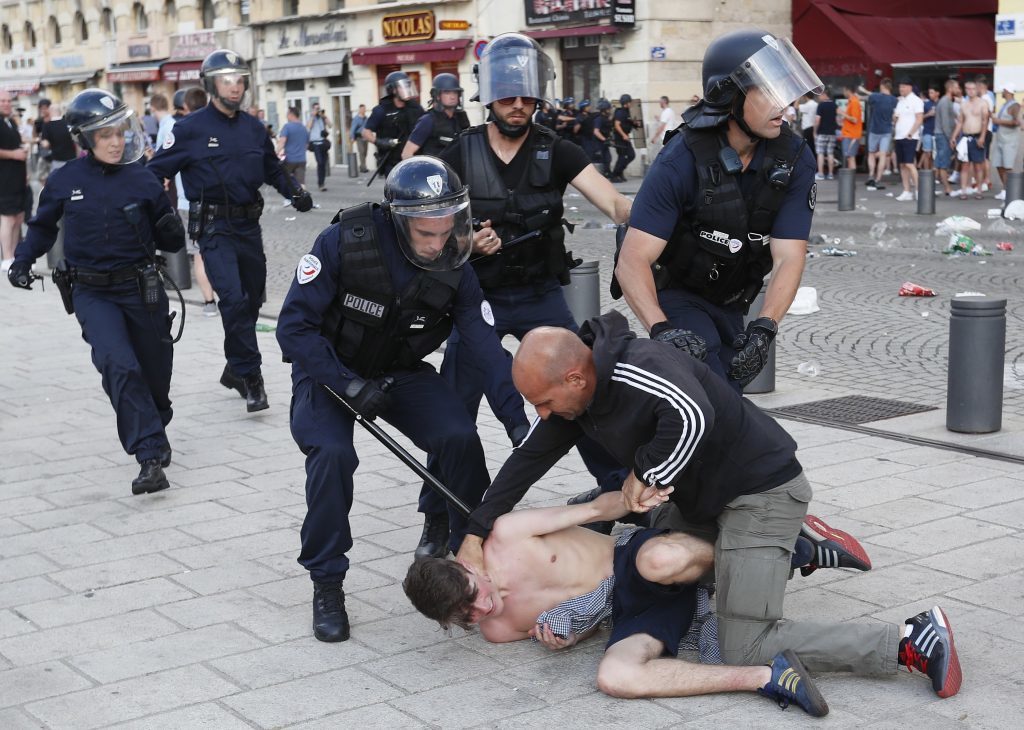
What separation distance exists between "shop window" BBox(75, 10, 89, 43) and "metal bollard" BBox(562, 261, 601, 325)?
45284 millimetres

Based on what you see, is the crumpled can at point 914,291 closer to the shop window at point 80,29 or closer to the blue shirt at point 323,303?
the blue shirt at point 323,303

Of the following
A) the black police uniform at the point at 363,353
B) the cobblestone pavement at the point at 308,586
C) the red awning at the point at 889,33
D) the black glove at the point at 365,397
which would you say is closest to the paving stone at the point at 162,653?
the cobblestone pavement at the point at 308,586

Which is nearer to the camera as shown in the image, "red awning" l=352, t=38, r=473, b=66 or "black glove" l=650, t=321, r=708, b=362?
"black glove" l=650, t=321, r=708, b=362

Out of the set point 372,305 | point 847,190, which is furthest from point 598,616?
point 847,190

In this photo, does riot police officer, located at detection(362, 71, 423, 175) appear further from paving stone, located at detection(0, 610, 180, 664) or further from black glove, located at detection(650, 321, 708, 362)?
black glove, located at detection(650, 321, 708, 362)

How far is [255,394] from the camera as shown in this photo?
784cm

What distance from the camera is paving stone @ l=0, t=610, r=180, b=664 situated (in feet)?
14.3

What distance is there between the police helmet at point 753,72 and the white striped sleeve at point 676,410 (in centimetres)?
136

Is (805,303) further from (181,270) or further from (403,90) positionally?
(181,270)

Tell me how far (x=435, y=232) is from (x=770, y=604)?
1.57 m

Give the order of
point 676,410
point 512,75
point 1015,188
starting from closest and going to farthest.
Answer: point 676,410 → point 512,75 → point 1015,188

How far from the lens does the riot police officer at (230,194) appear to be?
779 cm

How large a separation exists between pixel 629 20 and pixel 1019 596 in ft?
80.6

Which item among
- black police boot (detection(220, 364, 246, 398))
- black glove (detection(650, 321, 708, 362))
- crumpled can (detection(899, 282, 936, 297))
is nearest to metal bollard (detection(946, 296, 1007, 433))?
black glove (detection(650, 321, 708, 362))
